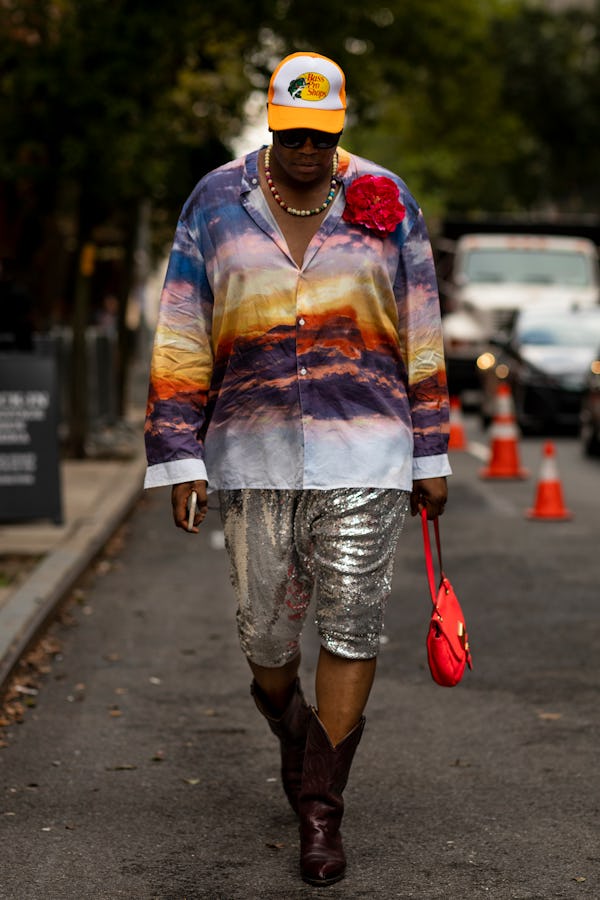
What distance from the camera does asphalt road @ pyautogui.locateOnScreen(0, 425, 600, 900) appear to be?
459cm

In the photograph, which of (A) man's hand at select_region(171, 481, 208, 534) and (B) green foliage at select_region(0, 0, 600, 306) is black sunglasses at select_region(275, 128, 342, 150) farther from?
(B) green foliage at select_region(0, 0, 600, 306)

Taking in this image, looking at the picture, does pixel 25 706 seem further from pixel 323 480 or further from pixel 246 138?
pixel 246 138

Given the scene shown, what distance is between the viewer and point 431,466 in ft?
15.3

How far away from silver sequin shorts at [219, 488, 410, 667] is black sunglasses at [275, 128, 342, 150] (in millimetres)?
864

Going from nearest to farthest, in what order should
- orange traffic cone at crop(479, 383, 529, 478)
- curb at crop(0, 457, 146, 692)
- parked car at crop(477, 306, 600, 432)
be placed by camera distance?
curb at crop(0, 457, 146, 692), orange traffic cone at crop(479, 383, 529, 478), parked car at crop(477, 306, 600, 432)

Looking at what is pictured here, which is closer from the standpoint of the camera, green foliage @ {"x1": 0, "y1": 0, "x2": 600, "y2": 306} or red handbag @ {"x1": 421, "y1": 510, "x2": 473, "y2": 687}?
red handbag @ {"x1": 421, "y1": 510, "x2": 473, "y2": 687}

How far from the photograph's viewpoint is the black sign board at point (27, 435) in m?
11.3

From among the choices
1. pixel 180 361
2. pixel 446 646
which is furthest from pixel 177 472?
pixel 446 646

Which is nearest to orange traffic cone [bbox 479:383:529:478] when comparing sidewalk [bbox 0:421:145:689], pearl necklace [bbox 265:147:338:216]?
sidewalk [bbox 0:421:145:689]

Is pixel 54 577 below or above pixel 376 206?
below

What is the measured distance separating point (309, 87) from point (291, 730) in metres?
1.75

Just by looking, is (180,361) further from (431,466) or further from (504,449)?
(504,449)

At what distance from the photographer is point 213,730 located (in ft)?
20.5

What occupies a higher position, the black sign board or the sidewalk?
the black sign board
